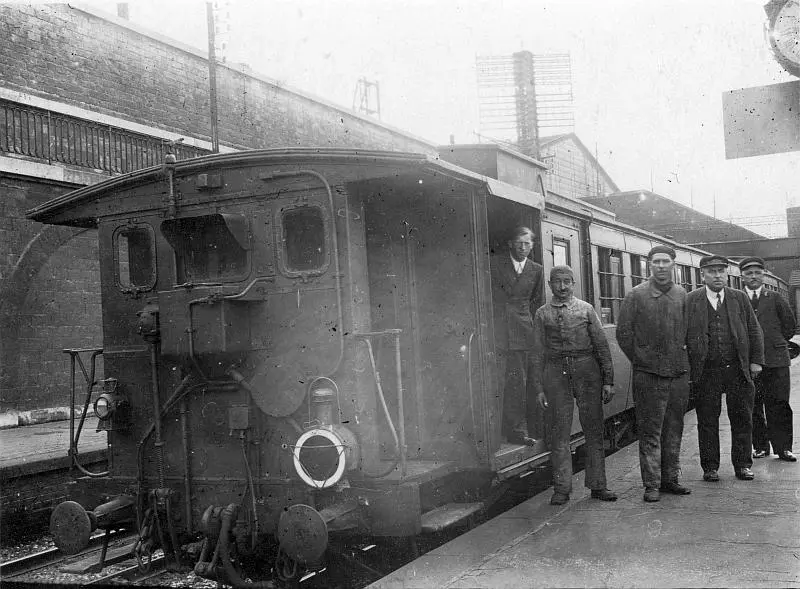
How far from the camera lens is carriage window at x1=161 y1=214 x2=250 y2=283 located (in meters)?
5.68

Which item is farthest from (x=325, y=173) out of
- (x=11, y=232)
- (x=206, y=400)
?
(x=11, y=232)

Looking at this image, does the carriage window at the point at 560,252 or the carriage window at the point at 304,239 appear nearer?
the carriage window at the point at 304,239

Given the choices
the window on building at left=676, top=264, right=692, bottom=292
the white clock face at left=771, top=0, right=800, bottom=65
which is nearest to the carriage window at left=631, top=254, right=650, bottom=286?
the window on building at left=676, top=264, right=692, bottom=292

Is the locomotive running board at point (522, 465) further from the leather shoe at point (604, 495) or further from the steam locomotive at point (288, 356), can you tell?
the leather shoe at point (604, 495)

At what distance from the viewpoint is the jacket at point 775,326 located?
758 cm

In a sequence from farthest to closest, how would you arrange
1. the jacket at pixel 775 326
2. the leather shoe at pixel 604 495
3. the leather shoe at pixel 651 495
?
1. the jacket at pixel 775 326
2. the leather shoe at pixel 604 495
3. the leather shoe at pixel 651 495

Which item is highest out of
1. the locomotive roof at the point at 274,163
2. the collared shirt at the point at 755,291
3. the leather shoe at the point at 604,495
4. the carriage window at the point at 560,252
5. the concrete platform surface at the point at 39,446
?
the locomotive roof at the point at 274,163

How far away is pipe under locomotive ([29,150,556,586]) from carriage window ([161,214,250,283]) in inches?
0.5

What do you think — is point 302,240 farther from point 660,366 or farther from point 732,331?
point 732,331

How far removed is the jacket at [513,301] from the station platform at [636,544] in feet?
4.57

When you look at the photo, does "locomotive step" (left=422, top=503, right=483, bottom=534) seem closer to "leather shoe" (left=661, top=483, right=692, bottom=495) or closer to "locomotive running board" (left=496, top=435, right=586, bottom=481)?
"locomotive running board" (left=496, top=435, right=586, bottom=481)

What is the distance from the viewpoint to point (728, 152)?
12.4 feet

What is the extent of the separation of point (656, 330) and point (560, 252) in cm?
174

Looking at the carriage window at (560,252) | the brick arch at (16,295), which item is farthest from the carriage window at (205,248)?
the brick arch at (16,295)
